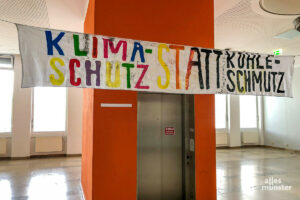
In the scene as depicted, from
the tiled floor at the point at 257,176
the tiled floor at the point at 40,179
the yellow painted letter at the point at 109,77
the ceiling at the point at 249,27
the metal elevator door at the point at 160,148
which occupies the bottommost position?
the tiled floor at the point at 257,176

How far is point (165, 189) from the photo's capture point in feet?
12.3

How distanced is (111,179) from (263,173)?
5.00m

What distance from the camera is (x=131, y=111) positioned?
3223mm

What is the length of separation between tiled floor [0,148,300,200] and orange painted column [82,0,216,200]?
5.21 ft

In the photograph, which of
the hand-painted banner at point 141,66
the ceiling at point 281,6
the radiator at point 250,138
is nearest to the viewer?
the hand-painted banner at point 141,66

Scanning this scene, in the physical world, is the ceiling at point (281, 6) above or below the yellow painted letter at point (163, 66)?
above

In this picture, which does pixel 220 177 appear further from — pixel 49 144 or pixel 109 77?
pixel 49 144

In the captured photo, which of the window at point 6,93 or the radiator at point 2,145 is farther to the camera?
the window at point 6,93

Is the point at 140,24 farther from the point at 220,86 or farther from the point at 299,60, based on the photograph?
the point at 299,60

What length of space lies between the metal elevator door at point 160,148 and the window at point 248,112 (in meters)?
8.15

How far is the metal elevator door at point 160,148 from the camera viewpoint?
365cm

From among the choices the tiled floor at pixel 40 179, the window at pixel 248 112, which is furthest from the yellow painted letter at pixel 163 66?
the window at pixel 248 112

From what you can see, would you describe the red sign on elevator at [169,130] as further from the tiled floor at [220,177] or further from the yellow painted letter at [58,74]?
the yellow painted letter at [58,74]

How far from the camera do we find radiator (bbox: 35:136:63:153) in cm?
808
